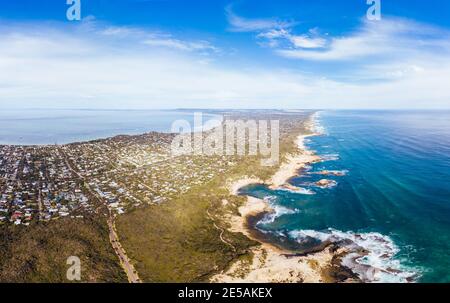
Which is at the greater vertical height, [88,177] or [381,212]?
[88,177]

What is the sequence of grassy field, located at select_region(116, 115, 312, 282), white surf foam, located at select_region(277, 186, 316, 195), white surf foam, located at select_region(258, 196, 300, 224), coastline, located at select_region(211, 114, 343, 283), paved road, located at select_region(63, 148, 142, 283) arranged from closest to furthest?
paved road, located at select_region(63, 148, 142, 283), coastline, located at select_region(211, 114, 343, 283), grassy field, located at select_region(116, 115, 312, 282), white surf foam, located at select_region(258, 196, 300, 224), white surf foam, located at select_region(277, 186, 316, 195)

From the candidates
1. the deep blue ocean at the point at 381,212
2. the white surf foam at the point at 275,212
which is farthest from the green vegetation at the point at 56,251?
the white surf foam at the point at 275,212

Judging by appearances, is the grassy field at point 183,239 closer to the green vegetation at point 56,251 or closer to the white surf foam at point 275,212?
the green vegetation at point 56,251

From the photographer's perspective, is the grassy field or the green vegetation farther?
the grassy field

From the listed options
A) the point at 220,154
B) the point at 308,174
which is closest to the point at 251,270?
the point at 308,174

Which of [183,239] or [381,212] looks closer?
[183,239]

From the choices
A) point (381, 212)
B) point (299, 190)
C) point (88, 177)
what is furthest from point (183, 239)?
point (88, 177)

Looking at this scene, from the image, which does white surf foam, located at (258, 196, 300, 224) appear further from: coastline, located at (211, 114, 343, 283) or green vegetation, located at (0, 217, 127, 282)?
green vegetation, located at (0, 217, 127, 282)

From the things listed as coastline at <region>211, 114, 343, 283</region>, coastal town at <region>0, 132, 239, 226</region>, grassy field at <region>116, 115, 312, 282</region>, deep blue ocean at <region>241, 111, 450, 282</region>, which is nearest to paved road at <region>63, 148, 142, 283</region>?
grassy field at <region>116, 115, 312, 282</region>

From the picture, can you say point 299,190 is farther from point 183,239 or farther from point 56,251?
point 56,251

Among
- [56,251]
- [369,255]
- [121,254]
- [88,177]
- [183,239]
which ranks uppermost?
[88,177]
